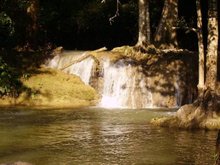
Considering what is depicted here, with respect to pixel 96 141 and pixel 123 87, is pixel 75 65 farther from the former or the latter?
pixel 96 141

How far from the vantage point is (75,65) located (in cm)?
2755

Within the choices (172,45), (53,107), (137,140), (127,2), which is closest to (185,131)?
(137,140)

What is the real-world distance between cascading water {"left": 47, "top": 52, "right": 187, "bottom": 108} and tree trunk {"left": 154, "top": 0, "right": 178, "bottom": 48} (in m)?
4.46

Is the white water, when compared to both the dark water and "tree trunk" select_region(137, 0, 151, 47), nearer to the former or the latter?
"tree trunk" select_region(137, 0, 151, 47)

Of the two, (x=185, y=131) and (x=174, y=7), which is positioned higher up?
(x=174, y=7)

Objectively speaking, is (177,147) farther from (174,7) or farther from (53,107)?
(174,7)

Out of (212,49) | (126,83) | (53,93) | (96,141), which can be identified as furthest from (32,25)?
(96,141)

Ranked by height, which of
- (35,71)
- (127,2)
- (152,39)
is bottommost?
(35,71)

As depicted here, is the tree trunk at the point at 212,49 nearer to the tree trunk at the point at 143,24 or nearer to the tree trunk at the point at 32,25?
the tree trunk at the point at 143,24

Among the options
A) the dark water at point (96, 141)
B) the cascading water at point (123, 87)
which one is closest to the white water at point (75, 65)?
the cascading water at point (123, 87)

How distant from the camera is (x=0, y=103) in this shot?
24.8 meters

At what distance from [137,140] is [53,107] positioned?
879 cm

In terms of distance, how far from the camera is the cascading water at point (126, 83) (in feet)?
82.0

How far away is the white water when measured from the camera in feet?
88.0
